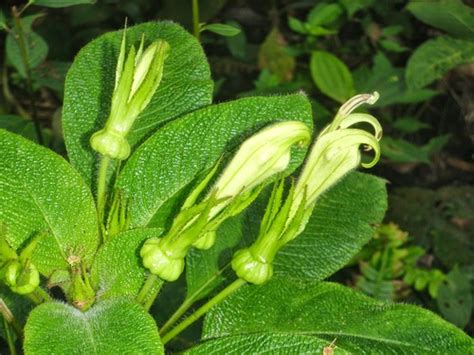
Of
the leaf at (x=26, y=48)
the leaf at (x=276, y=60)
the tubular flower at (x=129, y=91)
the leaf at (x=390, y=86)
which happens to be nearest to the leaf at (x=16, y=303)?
the tubular flower at (x=129, y=91)

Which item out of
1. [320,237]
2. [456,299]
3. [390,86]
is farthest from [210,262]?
[390,86]

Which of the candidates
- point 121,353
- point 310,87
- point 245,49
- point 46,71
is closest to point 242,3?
point 245,49

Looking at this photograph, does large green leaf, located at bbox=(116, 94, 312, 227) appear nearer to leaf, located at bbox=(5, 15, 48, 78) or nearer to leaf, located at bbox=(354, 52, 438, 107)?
leaf, located at bbox=(5, 15, 48, 78)

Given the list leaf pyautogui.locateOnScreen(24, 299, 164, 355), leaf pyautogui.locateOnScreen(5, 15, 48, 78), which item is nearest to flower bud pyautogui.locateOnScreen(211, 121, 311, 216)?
leaf pyautogui.locateOnScreen(24, 299, 164, 355)

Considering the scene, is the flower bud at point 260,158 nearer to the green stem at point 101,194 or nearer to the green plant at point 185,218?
the green plant at point 185,218

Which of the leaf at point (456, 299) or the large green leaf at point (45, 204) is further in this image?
the leaf at point (456, 299)
